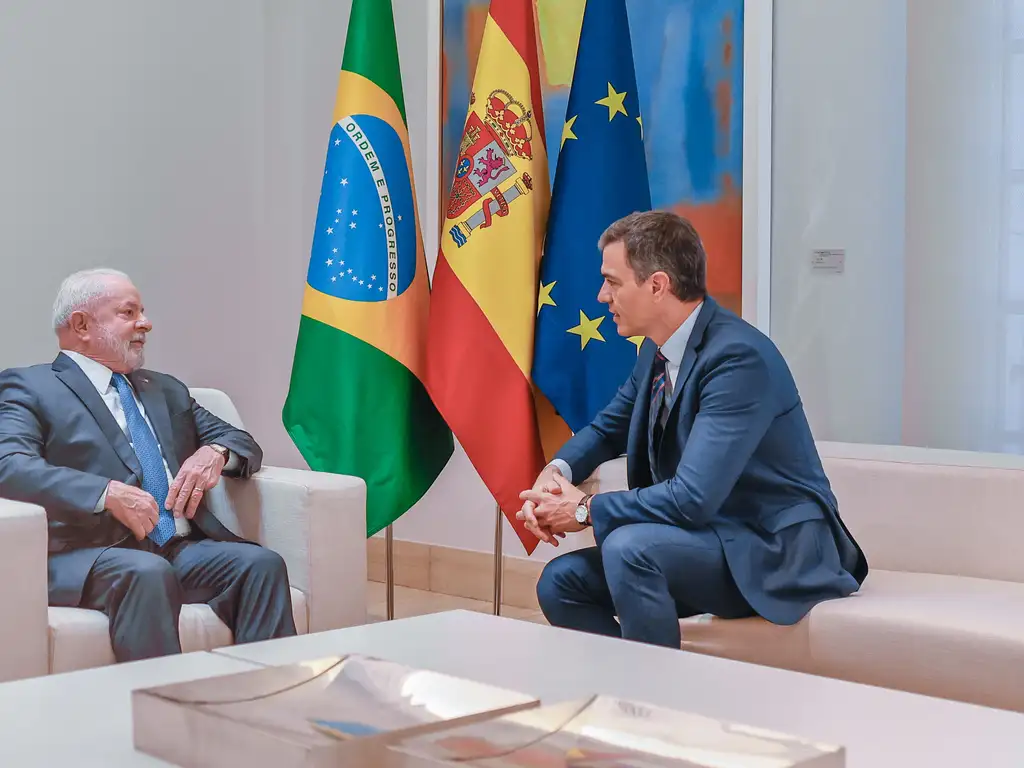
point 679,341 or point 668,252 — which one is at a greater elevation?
point 668,252

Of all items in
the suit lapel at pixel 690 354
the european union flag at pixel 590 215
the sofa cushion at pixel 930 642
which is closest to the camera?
the sofa cushion at pixel 930 642

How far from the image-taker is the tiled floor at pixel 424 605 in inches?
159

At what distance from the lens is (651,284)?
2.71m

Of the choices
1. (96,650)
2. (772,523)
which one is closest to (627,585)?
(772,523)

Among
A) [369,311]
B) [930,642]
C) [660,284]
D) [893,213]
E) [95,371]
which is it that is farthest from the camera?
[369,311]

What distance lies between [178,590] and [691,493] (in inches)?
43.9

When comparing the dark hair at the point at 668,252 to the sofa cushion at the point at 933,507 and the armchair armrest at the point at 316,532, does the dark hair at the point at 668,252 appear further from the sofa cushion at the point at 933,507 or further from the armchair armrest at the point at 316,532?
the armchair armrest at the point at 316,532

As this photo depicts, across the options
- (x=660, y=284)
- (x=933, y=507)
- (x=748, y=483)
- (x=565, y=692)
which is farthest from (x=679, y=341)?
(x=565, y=692)

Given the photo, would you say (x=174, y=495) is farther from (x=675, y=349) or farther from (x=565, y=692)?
(x=565, y=692)

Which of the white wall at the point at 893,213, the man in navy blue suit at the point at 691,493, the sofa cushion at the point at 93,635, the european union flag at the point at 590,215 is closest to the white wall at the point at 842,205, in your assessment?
the white wall at the point at 893,213

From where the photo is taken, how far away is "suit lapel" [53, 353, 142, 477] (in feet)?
9.27

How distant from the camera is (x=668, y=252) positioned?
2711mm

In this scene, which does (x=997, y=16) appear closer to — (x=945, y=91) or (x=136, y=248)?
(x=945, y=91)

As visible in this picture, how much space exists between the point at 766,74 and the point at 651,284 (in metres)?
1.17
